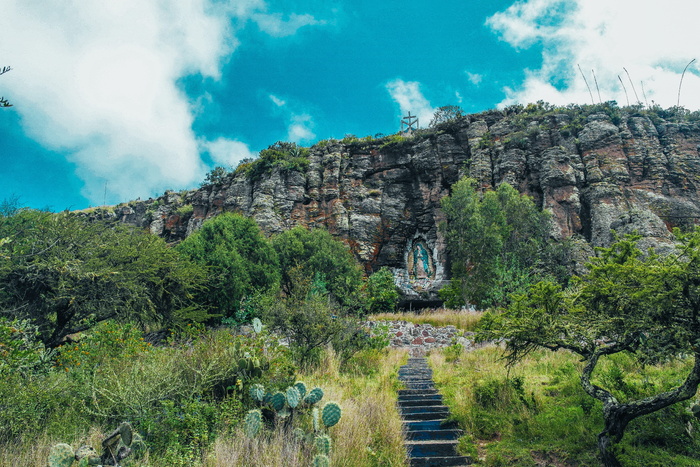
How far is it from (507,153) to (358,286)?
19889 millimetres

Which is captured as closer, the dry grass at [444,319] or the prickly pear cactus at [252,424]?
the prickly pear cactus at [252,424]

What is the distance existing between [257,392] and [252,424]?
2.69 feet

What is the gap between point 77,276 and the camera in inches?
504

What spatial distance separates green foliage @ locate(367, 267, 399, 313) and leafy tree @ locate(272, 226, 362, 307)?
145 centimetres

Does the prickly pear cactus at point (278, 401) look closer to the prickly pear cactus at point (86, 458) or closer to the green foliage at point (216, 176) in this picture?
the prickly pear cactus at point (86, 458)

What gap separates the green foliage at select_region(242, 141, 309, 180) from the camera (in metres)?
42.4

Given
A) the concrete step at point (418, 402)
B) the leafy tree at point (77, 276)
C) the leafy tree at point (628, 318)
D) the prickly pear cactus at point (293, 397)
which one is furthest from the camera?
the leafy tree at point (77, 276)

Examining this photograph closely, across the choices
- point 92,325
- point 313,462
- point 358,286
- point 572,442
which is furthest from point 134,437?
point 358,286

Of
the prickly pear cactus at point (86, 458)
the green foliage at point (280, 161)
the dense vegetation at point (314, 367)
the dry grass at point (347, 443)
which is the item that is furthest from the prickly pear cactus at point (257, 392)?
the green foliage at point (280, 161)

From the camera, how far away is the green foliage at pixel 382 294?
107ft

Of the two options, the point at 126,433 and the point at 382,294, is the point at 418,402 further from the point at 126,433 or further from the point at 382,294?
the point at 382,294

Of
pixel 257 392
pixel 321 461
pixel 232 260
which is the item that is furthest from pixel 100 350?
pixel 232 260

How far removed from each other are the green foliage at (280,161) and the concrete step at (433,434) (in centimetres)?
3702

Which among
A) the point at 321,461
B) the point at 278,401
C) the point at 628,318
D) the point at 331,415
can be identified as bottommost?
the point at 321,461
